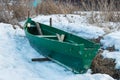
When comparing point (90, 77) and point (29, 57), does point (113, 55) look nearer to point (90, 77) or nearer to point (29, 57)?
point (90, 77)

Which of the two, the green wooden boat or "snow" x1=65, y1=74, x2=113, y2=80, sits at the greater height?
the green wooden boat

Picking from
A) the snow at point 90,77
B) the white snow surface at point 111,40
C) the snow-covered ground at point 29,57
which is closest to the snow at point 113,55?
the snow-covered ground at point 29,57

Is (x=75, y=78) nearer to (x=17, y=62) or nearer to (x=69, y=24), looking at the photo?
(x=17, y=62)

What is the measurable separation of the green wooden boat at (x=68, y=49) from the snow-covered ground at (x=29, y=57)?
5.7 inches

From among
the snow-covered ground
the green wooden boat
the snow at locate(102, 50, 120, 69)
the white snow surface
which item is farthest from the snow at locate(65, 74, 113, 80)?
the white snow surface

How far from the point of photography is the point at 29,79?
7242mm

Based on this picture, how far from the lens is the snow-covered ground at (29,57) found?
24.2 ft

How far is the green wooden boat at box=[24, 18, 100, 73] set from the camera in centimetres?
A: 734

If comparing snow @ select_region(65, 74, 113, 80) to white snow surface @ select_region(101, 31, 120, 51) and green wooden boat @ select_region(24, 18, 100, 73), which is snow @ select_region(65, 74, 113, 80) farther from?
white snow surface @ select_region(101, 31, 120, 51)

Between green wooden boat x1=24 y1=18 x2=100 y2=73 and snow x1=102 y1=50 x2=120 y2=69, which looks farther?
snow x1=102 y1=50 x2=120 y2=69

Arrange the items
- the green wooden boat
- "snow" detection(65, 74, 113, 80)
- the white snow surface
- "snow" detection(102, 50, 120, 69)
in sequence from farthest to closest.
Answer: the white snow surface
"snow" detection(102, 50, 120, 69)
the green wooden boat
"snow" detection(65, 74, 113, 80)

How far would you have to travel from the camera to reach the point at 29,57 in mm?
8477

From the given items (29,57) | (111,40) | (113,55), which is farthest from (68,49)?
(111,40)

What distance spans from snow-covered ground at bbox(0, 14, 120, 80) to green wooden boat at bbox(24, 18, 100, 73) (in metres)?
0.15
